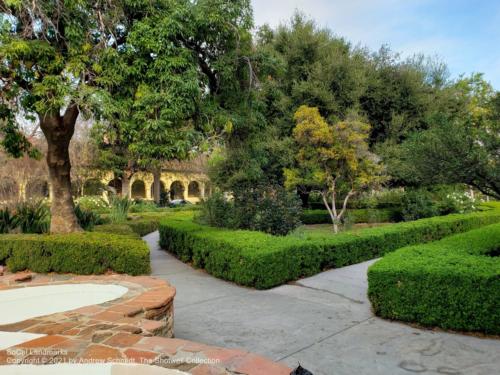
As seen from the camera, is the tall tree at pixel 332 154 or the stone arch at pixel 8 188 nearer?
the tall tree at pixel 332 154

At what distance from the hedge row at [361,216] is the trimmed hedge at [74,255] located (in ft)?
36.0

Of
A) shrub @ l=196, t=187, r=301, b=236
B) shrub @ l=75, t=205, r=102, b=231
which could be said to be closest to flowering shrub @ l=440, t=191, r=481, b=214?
shrub @ l=196, t=187, r=301, b=236

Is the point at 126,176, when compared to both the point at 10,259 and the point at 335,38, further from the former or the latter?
the point at 10,259

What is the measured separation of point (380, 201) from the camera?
57.8ft

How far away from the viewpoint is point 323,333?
12.7 feet

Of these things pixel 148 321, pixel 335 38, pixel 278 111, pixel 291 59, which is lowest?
pixel 148 321

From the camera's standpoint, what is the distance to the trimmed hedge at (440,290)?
150 inches

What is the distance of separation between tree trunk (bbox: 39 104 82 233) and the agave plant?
45.7 inches

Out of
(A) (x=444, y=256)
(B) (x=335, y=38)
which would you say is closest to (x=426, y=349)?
(A) (x=444, y=256)

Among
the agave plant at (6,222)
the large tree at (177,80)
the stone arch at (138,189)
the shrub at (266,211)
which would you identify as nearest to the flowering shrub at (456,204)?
the shrub at (266,211)

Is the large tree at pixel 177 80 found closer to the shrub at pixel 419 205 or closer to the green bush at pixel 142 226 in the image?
the green bush at pixel 142 226

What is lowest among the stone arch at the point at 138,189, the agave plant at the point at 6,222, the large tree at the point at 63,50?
the agave plant at the point at 6,222

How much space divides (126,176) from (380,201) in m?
18.3

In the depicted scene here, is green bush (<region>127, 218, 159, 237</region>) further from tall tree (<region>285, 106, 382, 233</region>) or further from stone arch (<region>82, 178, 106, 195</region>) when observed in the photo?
stone arch (<region>82, 178, 106, 195</region>)
